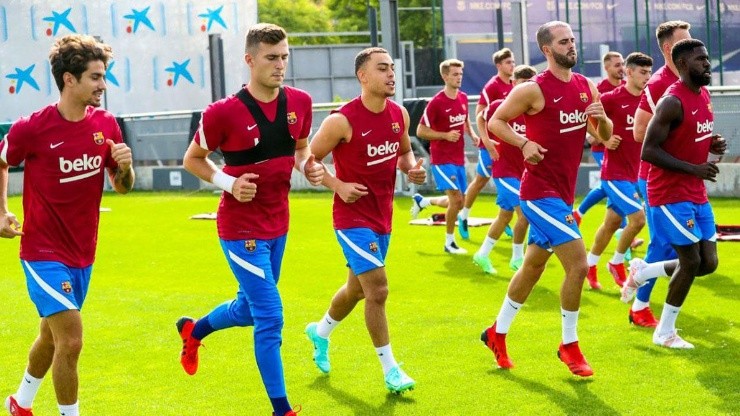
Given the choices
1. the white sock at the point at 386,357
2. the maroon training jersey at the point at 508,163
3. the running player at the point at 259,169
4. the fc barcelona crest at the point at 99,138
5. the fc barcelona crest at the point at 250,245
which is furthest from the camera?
the maroon training jersey at the point at 508,163

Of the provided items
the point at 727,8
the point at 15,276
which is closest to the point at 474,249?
the point at 15,276

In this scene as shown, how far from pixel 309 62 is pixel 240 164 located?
1338 inches

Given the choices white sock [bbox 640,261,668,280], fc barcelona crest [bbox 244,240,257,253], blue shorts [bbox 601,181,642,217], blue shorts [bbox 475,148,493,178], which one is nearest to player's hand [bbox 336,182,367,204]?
fc barcelona crest [bbox 244,240,257,253]

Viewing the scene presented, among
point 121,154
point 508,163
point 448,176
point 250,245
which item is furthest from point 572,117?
point 448,176

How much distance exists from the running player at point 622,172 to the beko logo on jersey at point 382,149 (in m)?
3.93

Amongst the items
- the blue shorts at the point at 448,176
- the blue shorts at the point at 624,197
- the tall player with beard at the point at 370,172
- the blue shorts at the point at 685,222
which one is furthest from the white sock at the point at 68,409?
the blue shorts at the point at 448,176

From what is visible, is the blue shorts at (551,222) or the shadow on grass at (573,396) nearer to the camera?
the shadow on grass at (573,396)

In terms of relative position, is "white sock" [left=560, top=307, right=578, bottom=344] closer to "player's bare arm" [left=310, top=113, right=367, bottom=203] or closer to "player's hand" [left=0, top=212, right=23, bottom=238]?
"player's bare arm" [left=310, top=113, right=367, bottom=203]

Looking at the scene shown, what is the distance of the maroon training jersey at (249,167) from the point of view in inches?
277

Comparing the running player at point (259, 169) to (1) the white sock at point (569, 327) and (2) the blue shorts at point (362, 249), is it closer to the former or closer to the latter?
(2) the blue shorts at point (362, 249)

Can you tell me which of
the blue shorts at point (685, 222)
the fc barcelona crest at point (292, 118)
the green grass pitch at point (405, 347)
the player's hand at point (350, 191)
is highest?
the fc barcelona crest at point (292, 118)

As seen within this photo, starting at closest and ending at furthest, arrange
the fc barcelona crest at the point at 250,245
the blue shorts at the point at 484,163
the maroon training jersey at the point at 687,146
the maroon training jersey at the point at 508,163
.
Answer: the fc barcelona crest at the point at 250,245 < the maroon training jersey at the point at 687,146 < the maroon training jersey at the point at 508,163 < the blue shorts at the point at 484,163

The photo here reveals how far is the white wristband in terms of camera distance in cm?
690

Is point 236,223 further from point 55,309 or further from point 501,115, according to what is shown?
point 501,115
